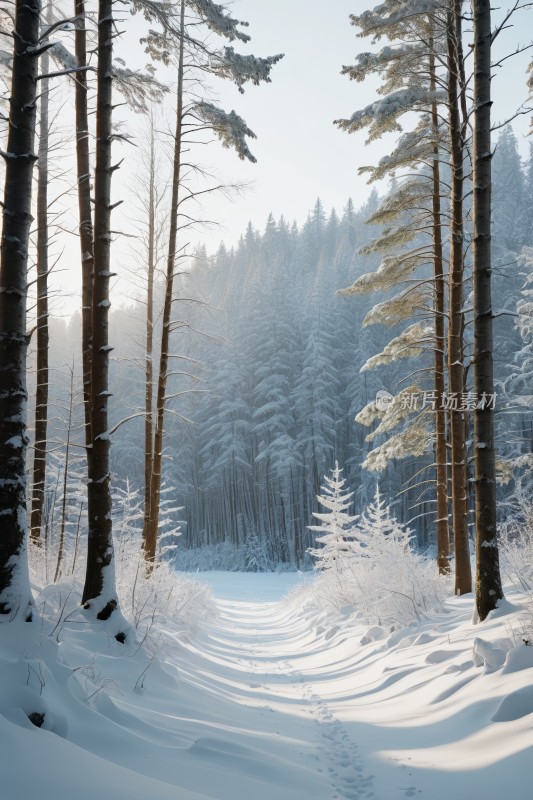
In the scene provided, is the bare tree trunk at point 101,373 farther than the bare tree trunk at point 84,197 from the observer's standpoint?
No

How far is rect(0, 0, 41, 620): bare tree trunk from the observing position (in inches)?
159

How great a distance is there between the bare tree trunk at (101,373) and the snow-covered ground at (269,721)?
495 millimetres

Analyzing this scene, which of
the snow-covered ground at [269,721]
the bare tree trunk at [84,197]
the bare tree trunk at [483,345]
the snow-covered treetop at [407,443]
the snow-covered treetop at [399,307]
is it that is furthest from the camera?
the snow-covered treetop at [407,443]

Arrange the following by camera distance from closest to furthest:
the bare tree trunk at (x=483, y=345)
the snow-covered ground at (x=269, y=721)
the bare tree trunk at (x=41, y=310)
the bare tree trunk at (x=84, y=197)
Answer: the snow-covered ground at (x=269, y=721)
the bare tree trunk at (x=483, y=345)
the bare tree trunk at (x=84, y=197)
the bare tree trunk at (x=41, y=310)

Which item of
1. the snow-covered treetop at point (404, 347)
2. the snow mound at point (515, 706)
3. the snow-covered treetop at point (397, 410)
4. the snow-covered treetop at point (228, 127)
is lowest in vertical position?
the snow mound at point (515, 706)

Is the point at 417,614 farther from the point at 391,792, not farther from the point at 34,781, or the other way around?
the point at 34,781

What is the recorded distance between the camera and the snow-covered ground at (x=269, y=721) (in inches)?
104

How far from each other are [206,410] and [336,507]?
96.9 ft

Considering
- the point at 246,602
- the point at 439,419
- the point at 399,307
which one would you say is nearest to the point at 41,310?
the point at 399,307

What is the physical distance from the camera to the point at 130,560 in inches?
397

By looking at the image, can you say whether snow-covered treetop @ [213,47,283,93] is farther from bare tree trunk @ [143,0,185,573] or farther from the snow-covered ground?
the snow-covered ground

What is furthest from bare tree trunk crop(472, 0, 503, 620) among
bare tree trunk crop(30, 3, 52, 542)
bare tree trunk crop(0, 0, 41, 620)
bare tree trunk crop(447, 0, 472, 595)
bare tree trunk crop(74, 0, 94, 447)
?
bare tree trunk crop(30, 3, 52, 542)

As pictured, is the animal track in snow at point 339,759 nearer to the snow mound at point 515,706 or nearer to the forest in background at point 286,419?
the snow mound at point 515,706

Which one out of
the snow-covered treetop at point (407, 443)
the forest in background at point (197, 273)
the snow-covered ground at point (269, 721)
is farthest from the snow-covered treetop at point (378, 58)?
the snow-covered ground at point (269, 721)
